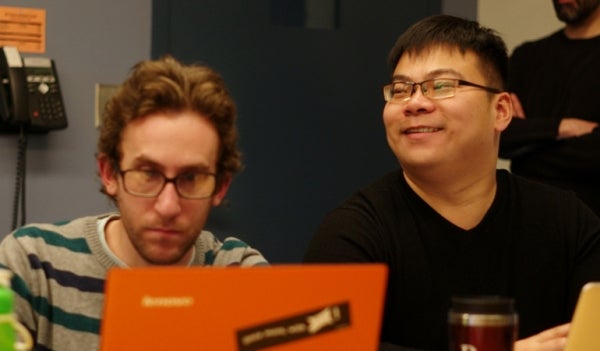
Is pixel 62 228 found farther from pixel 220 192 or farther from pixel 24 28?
pixel 24 28

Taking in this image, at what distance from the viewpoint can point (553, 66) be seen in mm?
2941

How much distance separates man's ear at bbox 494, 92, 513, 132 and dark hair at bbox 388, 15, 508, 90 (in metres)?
0.03

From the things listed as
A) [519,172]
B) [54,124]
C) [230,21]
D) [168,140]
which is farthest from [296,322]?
[230,21]

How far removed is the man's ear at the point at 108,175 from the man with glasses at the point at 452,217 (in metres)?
0.47

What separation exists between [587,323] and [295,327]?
0.43m

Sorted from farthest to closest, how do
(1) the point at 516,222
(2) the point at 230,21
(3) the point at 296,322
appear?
(2) the point at 230,21 → (1) the point at 516,222 → (3) the point at 296,322

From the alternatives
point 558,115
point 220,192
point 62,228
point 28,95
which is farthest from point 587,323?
point 28,95

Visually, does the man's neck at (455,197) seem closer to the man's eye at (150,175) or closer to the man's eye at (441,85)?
the man's eye at (441,85)

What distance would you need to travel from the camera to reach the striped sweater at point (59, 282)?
1.46 meters

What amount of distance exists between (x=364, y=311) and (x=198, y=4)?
7.54ft

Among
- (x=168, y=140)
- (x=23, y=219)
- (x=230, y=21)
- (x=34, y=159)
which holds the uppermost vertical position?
(x=230, y=21)

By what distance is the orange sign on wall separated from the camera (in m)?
2.72

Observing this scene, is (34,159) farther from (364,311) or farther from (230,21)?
(364,311)

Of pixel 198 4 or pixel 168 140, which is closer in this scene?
pixel 168 140
